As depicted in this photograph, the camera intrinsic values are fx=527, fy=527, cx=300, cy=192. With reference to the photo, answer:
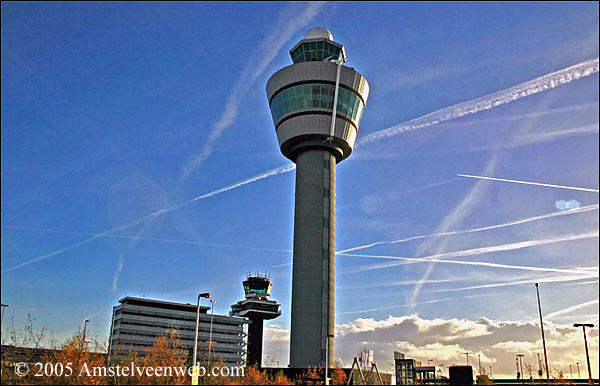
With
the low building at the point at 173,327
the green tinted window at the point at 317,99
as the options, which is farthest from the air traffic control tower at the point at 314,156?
the low building at the point at 173,327

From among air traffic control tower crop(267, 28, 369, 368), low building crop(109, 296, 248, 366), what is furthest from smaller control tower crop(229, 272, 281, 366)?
air traffic control tower crop(267, 28, 369, 368)

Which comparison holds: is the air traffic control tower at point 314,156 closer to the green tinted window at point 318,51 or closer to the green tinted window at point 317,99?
the green tinted window at point 317,99

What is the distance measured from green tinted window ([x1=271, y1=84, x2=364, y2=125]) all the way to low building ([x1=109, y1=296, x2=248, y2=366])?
73.2 m

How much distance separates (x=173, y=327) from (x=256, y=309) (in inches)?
1181

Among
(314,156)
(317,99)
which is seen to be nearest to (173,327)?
(314,156)

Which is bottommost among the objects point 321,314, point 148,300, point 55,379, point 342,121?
point 55,379

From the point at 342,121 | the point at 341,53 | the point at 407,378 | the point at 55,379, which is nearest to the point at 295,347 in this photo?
the point at 342,121

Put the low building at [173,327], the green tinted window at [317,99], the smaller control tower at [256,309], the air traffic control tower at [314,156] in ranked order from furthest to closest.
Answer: the smaller control tower at [256,309] → the low building at [173,327] → the green tinted window at [317,99] → the air traffic control tower at [314,156]

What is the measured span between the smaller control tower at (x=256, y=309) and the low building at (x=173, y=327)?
3714 millimetres

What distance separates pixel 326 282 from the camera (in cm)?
7575

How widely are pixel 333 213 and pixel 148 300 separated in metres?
92.5

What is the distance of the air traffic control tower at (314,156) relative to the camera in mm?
74188

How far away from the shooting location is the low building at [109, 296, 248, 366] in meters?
142

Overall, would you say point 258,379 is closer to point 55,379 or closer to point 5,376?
point 55,379
